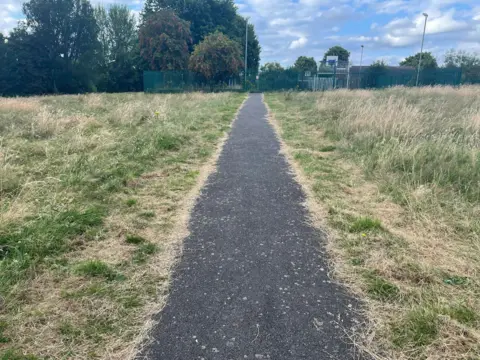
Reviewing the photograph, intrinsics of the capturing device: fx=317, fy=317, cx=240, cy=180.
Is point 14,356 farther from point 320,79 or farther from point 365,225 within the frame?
point 320,79

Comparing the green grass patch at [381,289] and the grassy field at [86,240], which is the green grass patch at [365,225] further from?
the grassy field at [86,240]

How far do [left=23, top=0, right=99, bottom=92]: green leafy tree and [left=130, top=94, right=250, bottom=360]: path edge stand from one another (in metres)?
42.4

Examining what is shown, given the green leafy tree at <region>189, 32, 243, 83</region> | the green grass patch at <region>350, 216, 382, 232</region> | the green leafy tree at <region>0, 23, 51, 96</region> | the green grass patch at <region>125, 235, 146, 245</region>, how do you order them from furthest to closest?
the green leafy tree at <region>0, 23, 51, 96</region>
the green leafy tree at <region>189, 32, 243, 83</region>
the green grass patch at <region>350, 216, 382, 232</region>
the green grass patch at <region>125, 235, 146, 245</region>

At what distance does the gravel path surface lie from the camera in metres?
2.17

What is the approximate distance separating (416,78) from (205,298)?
3251cm

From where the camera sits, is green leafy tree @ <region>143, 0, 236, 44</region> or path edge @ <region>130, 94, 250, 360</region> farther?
green leafy tree @ <region>143, 0, 236, 44</region>

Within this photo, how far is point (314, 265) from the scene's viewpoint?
311cm

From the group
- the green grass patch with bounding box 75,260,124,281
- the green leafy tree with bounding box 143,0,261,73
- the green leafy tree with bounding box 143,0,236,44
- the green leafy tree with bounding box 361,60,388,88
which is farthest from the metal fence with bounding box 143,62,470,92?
the green grass patch with bounding box 75,260,124,281

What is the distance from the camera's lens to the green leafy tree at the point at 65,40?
41844 mm

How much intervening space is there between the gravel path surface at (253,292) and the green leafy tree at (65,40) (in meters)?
44.7

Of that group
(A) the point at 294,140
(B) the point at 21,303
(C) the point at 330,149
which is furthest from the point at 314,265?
(A) the point at 294,140

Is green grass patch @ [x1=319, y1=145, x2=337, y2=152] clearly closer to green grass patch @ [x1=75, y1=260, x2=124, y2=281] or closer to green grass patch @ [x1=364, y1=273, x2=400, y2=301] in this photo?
green grass patch @ [x1=364, y1=273, x2=400, y2=301]

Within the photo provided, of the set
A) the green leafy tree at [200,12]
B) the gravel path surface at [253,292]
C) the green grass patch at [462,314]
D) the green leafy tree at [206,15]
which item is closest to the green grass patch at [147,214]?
the gravel path surface at [253,292]

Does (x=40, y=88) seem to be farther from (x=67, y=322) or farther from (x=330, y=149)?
(x=67, y=322)
